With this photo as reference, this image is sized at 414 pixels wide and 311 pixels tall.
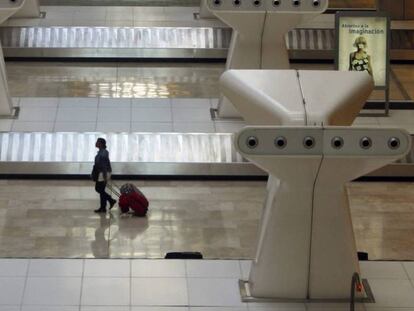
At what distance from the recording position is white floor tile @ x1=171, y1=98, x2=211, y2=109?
21741 mm

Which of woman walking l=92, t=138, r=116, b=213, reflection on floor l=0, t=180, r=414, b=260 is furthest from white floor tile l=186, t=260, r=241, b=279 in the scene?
woman walking l=92, t=138, r=116, b=213

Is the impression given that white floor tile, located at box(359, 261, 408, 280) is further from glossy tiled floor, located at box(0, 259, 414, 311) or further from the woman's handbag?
the woman's handbag

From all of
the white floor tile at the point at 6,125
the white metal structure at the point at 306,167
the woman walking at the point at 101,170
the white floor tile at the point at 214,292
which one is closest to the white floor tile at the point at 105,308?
the white floor tile at the point at 214,292

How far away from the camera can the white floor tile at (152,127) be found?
20.4 meters

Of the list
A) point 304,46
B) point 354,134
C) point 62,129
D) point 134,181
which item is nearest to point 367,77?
point 354,134

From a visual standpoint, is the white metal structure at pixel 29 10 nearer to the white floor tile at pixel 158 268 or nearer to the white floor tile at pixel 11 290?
the white floor tile at pixel 158 268

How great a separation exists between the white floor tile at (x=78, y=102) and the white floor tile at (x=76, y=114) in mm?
158

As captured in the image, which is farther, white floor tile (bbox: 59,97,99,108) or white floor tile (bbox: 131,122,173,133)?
white floor tile (bbox: 59,97,99,108)

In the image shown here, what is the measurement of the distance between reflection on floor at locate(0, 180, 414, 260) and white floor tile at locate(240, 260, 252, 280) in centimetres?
73

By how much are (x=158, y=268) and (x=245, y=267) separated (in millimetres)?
990

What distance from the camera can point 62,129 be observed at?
20.4 meters

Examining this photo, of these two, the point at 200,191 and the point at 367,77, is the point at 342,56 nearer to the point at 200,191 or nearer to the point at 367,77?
the point at 200,191

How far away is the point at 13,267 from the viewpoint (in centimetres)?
1495

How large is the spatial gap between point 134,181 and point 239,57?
3.00 meters
